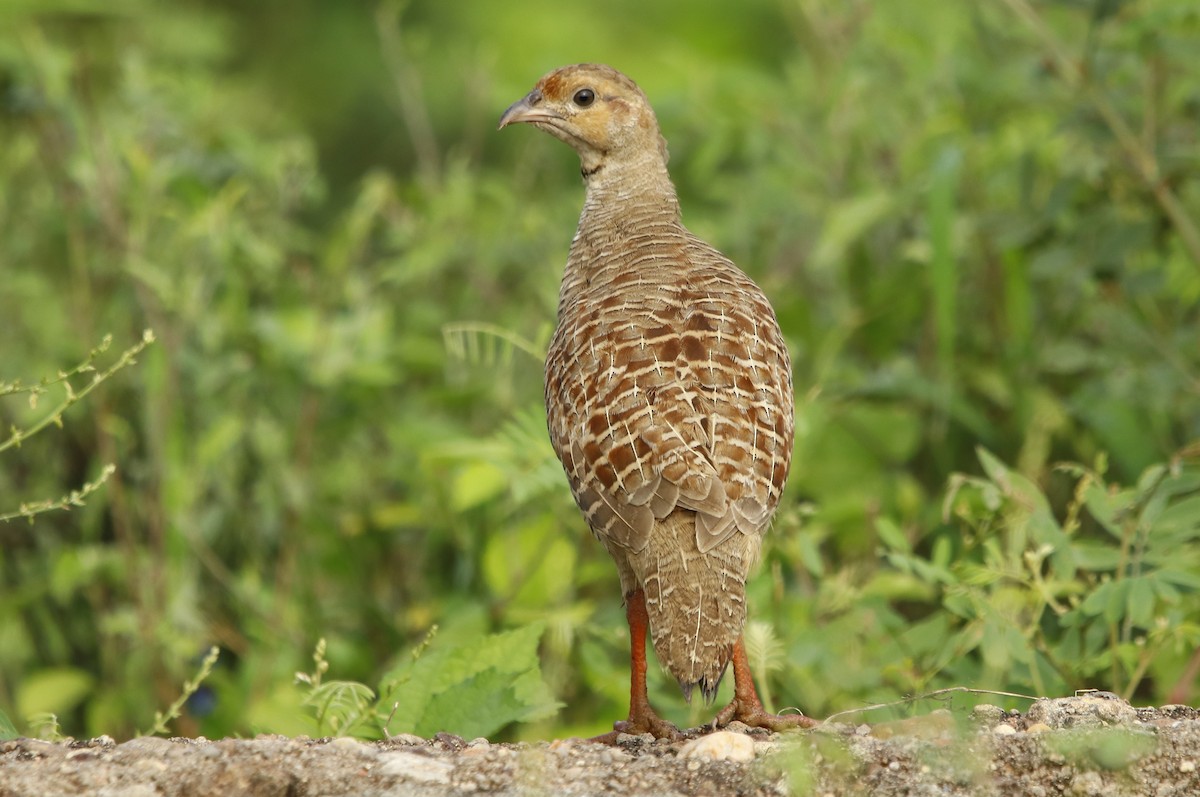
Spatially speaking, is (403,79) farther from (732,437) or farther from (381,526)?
(732,437)

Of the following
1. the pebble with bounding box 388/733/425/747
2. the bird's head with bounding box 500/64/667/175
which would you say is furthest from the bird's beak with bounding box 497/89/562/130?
the pebble with bounding box 388/733/425/747

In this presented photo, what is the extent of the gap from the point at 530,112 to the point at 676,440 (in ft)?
6.54

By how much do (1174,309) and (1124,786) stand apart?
415 cm

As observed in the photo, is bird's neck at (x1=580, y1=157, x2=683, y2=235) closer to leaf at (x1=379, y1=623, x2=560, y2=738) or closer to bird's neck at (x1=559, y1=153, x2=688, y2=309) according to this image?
bird's neck at (x1=559, y1=153, x2=688, y2=309)

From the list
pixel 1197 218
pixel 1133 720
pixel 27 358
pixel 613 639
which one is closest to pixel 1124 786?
pixel 1133 720

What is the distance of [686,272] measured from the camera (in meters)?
4.92

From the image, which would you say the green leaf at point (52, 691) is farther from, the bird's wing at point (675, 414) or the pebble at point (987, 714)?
the pebble at point (987, 714)

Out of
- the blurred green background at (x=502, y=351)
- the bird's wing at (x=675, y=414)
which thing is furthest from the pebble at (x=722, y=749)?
the blurred green background at (x=502, y=351)

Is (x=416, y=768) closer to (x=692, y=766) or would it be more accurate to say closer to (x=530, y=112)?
(x=692, y=766)

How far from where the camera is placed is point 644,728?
4.40 m

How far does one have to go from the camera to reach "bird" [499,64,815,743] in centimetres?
407

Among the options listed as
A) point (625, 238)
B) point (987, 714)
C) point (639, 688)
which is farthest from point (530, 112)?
point (987, 714)

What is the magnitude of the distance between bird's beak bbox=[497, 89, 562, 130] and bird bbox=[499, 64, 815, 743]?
0.84m

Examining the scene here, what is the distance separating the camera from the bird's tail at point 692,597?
156 inches
